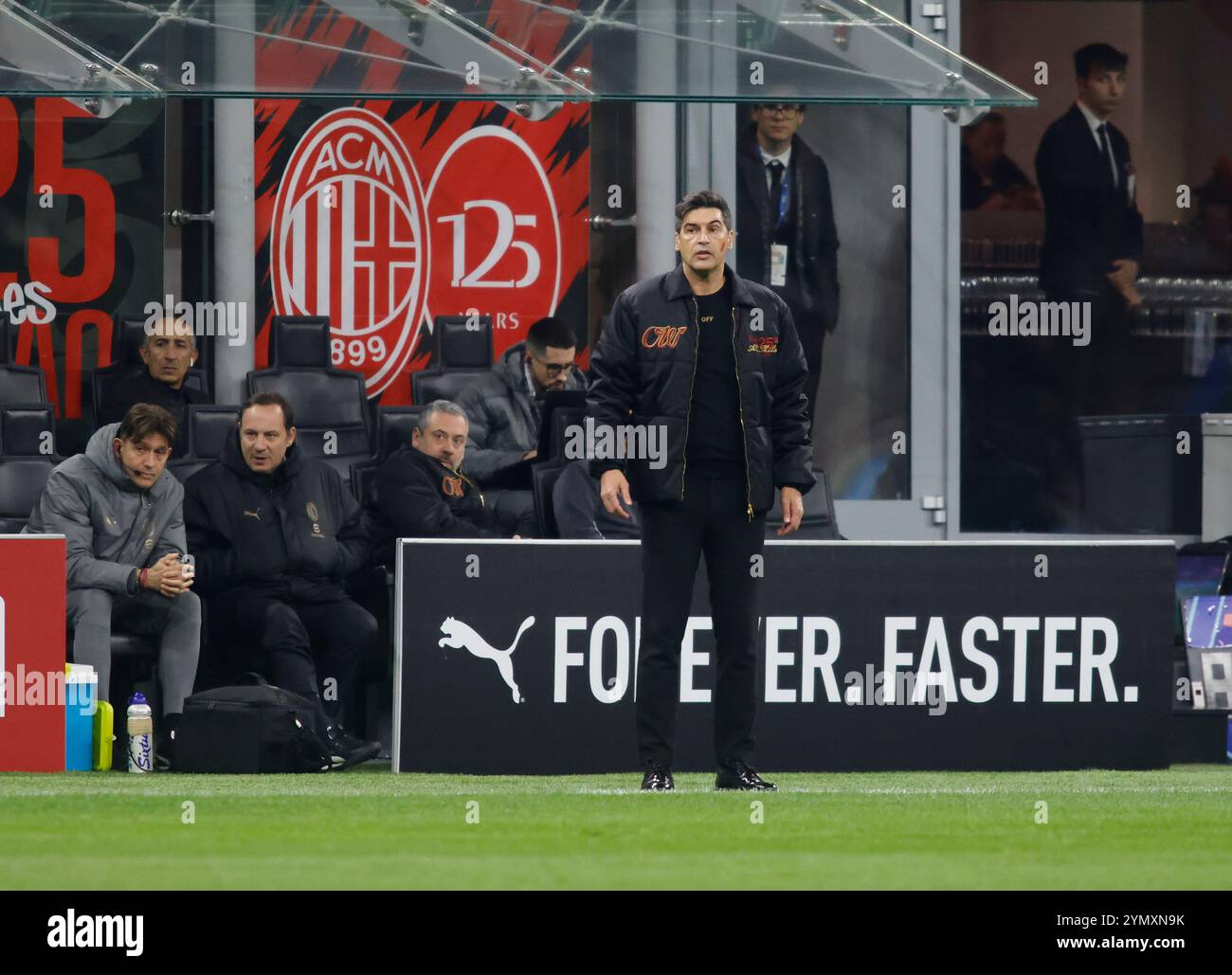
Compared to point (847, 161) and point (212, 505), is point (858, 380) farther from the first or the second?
point (212, 505)

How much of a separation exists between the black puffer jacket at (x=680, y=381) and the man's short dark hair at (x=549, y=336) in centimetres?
417

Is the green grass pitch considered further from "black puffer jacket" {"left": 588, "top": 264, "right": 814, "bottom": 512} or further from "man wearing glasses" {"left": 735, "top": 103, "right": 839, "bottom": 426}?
"man wearing glasses" {"left": 735, "top": 103, "right": 839, "bottom": 426}

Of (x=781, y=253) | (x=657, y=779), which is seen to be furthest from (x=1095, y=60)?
(x=657, y=779)

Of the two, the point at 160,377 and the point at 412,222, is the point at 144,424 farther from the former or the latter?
the point at 412,222

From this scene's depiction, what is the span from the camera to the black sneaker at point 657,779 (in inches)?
298

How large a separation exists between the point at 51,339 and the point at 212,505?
350cm

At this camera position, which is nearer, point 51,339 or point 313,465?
point 313,465

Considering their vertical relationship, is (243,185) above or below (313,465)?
above

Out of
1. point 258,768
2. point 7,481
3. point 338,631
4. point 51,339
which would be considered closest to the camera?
point 258,768

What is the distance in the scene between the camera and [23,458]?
36.9 feet

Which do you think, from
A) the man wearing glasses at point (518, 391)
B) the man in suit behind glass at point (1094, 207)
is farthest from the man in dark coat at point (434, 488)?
the man in suit behind glass at point (1094, 207)

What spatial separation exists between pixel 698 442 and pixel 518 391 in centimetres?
454

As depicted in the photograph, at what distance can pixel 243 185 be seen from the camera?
13.6 metres

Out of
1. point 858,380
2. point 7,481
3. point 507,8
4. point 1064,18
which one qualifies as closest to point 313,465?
point 7,481
